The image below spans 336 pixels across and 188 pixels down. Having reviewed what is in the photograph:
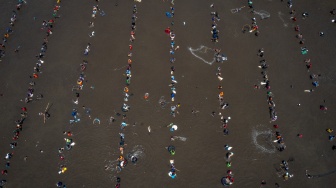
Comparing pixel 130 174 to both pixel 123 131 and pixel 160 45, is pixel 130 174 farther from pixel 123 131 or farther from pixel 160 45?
pixel 160 45

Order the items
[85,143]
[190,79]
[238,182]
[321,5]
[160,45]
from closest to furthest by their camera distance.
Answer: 1. [238,182]
2. [85,143]
3. [190,79]
4. [160,45]
5. [321,5]

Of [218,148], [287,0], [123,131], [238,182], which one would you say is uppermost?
[123,131]

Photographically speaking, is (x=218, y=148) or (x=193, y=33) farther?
(x=193, y=33)

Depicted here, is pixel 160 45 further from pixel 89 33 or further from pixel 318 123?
pixel 318 123

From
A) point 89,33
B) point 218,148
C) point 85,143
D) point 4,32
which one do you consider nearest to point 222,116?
point 218,148

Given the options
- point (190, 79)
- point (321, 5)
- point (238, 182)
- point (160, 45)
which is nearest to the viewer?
point (238, 182)

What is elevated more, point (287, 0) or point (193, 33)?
point (193, 33)
